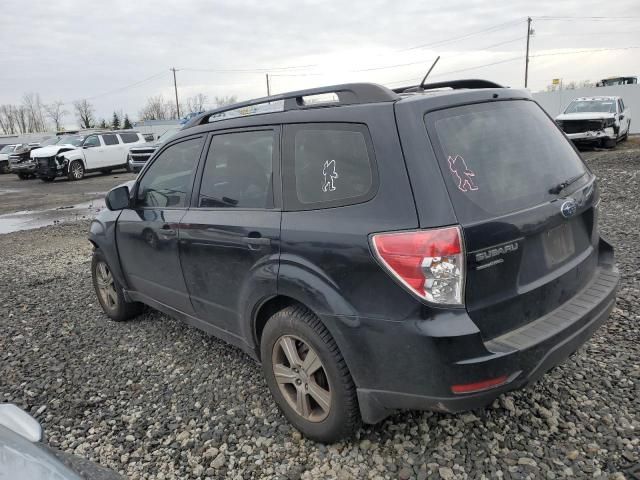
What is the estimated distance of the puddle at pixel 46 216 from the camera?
36.2 ft

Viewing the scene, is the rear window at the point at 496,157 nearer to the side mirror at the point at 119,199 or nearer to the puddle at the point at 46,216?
the side mirror at the point at 119,199

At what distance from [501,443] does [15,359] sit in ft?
12.3

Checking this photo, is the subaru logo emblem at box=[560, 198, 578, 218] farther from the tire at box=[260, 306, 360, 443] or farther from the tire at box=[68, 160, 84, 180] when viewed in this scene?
the tire at box=[68, 160, 84, 180]

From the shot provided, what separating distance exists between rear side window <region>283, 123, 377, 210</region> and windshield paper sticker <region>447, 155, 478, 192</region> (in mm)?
355

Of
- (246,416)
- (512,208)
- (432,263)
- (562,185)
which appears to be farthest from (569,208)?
(246,416)

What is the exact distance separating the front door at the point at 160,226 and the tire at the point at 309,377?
1027 mm

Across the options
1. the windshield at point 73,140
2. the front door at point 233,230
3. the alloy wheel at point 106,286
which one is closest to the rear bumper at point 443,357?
the front door at point 233,230

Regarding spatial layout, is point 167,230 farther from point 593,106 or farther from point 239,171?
point 593,106

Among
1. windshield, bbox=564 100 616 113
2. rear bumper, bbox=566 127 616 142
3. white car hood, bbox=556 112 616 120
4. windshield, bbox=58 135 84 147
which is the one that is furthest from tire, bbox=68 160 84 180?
windshield, bbox=564 100 616 113

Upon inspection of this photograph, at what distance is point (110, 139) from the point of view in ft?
73.7

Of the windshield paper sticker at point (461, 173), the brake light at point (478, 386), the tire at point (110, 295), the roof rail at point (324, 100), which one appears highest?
the roof rail at point (324, 100)

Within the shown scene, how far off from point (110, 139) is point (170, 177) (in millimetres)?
20842

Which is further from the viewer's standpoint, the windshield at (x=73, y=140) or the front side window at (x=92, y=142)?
the windshield at (x=73, y=140)

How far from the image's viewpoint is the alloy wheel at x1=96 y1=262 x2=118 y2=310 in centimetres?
467
